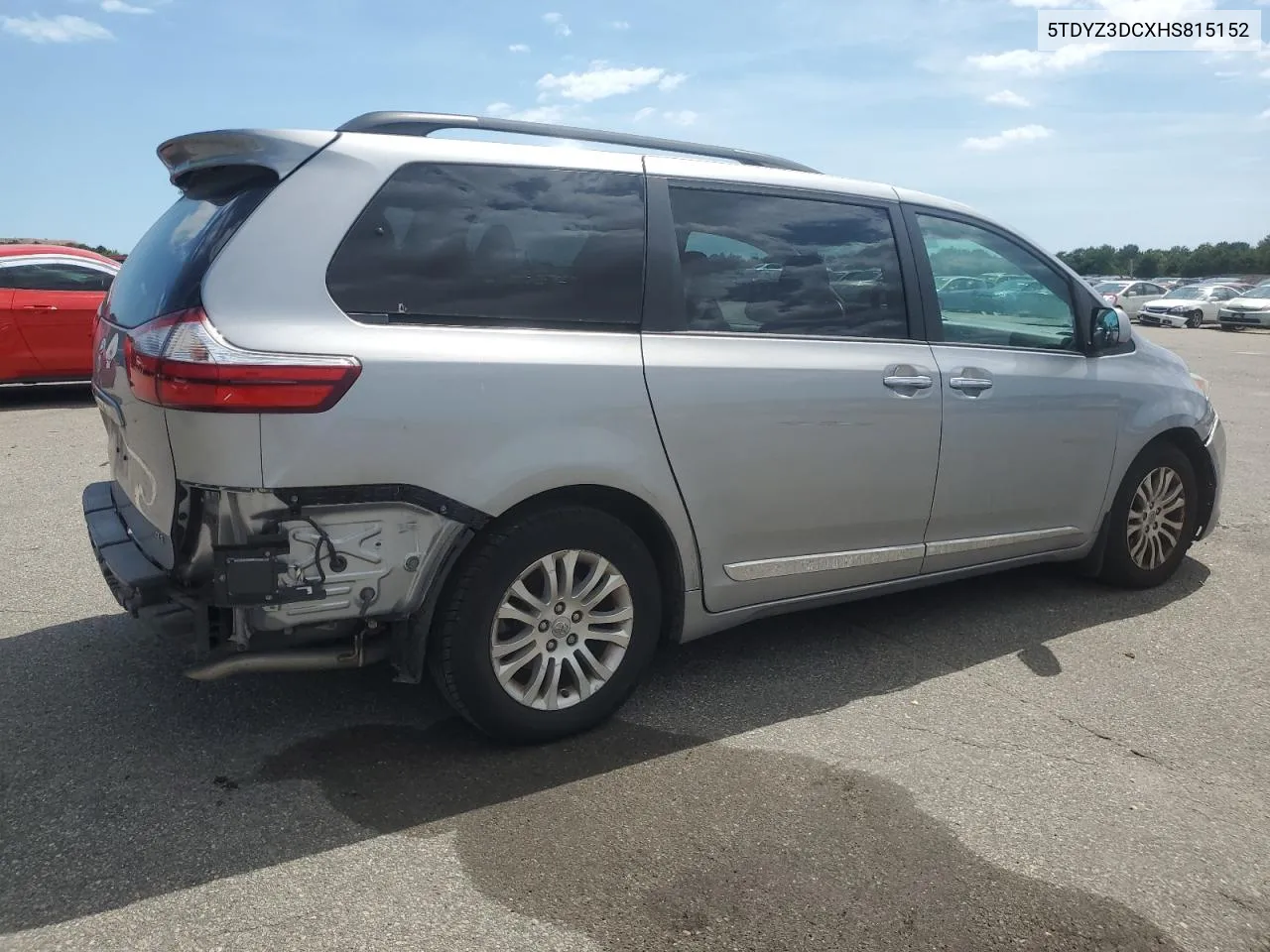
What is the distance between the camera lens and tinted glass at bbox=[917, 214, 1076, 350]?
4.38m

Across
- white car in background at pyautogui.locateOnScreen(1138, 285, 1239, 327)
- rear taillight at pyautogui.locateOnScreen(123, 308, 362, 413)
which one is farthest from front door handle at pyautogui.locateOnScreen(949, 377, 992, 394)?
white car in background at pyautogui.locateOnScreen(1138, 285, 1239, 327)

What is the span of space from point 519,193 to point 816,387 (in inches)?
49.3

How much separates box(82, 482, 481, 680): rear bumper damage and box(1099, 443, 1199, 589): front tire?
336cm

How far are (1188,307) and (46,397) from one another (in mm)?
31806

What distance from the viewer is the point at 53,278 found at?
10.5 m

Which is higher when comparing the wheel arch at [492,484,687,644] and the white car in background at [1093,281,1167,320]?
the white car in background at [1093,281,1167,320]

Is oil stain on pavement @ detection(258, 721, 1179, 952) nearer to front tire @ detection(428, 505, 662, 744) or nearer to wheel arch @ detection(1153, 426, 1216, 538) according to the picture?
front tire @ detection(428, 505, 662, 744)

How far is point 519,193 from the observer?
3.31 m

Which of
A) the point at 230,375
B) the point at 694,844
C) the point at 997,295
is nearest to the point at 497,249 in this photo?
the point at 230,375

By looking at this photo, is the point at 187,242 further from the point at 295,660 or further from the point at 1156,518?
the point at 1156,518

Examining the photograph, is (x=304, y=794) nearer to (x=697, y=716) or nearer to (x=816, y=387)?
(x=697, y=716)

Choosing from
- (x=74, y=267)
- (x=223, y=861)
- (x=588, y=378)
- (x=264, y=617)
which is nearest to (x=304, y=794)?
(x=223, y=861)

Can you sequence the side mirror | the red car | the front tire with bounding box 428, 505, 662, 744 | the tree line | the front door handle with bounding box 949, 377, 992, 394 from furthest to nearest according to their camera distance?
the tree line → the red car → the side mirror → the front door handle with bounding box 949, 377, 992, 394 → the front tire with bounding box 428, 505, 662, 744

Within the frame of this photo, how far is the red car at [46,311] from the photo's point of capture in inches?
404
